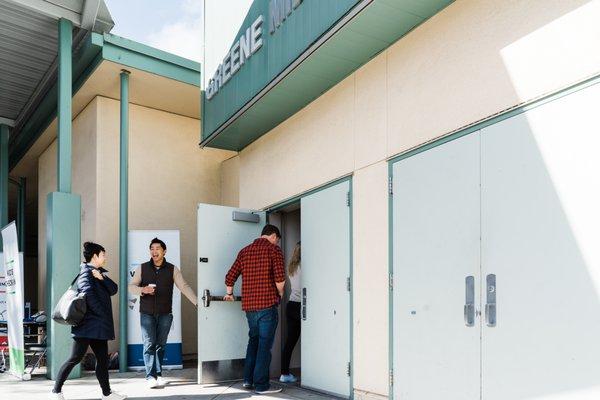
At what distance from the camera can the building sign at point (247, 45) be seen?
18.1 ft

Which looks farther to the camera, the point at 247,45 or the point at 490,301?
the point at 247,45

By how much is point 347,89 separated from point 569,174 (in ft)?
8.71

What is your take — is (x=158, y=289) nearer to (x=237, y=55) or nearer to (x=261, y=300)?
(x=261, y=300)

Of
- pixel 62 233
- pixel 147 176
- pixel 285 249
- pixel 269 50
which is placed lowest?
pixel 285 249

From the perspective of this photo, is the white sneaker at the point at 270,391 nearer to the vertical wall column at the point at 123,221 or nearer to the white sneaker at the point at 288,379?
the white sneaker at the point at 288,379

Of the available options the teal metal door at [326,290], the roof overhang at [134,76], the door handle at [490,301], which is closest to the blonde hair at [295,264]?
the teal metal door at [326,290]

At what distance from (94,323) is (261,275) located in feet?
5.27

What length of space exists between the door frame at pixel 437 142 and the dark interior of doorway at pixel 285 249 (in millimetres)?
2010

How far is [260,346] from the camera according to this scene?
5695mm

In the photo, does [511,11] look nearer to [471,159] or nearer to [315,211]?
[471,159]

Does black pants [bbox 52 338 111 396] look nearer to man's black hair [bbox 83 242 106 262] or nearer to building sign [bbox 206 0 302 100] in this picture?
man's black hair [bbox 83 242 106 262]

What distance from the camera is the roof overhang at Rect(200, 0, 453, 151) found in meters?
4.33

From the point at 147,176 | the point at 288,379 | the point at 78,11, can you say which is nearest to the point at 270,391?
the point at 288,379

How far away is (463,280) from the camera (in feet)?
12.7
